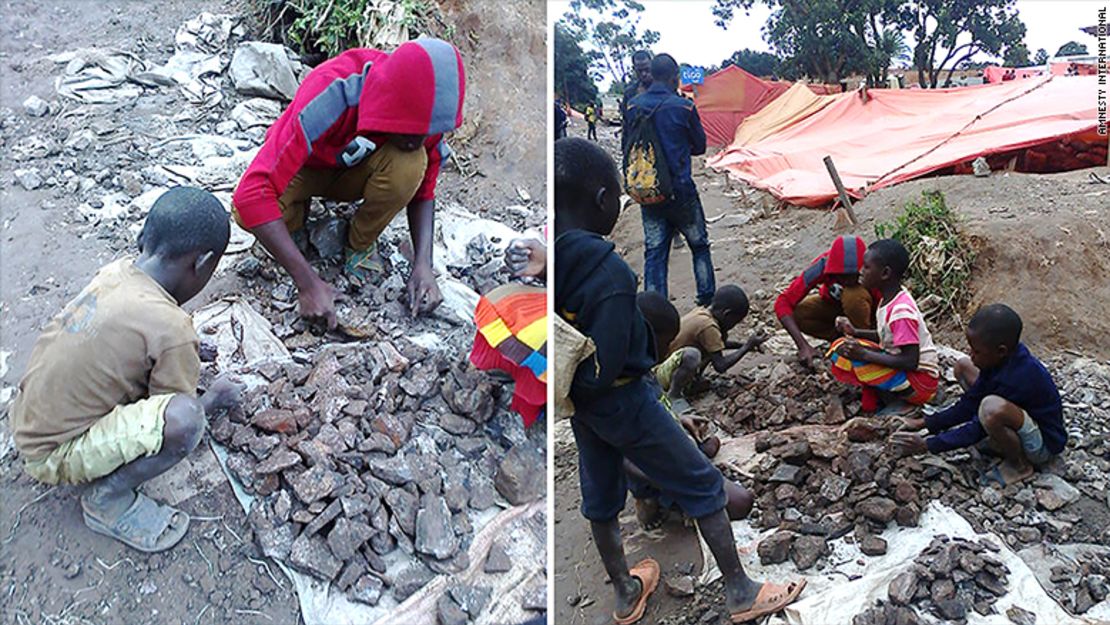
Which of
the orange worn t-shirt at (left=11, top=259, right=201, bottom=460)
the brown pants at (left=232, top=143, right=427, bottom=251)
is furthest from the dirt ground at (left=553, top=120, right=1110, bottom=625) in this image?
the orange worn t-shirt at (left=11, top=259, right=201, bottom=460)

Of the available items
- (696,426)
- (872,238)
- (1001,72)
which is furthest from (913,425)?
(1001,72)

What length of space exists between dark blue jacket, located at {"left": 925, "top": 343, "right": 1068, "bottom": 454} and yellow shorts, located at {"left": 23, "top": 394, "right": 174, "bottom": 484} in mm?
2157

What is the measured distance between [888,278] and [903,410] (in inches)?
18.3

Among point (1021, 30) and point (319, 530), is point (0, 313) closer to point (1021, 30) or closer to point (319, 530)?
point (319, 530)

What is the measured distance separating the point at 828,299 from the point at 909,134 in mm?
4890

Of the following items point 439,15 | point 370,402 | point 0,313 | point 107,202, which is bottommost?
point 370,402

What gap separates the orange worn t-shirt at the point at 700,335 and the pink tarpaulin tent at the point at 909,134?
3.57 m

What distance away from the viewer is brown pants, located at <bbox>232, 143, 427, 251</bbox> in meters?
2.69

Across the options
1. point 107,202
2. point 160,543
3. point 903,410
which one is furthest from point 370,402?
point 903,410

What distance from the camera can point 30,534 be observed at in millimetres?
1991

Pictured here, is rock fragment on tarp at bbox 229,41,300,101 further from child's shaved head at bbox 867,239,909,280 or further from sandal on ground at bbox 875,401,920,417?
sandal on ground at bbox 875,401,920,417

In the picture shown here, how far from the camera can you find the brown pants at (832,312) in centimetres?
319

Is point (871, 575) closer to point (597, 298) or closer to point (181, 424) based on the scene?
point (597, 298)

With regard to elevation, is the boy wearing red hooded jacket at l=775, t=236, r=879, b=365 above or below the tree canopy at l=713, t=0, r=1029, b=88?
below
